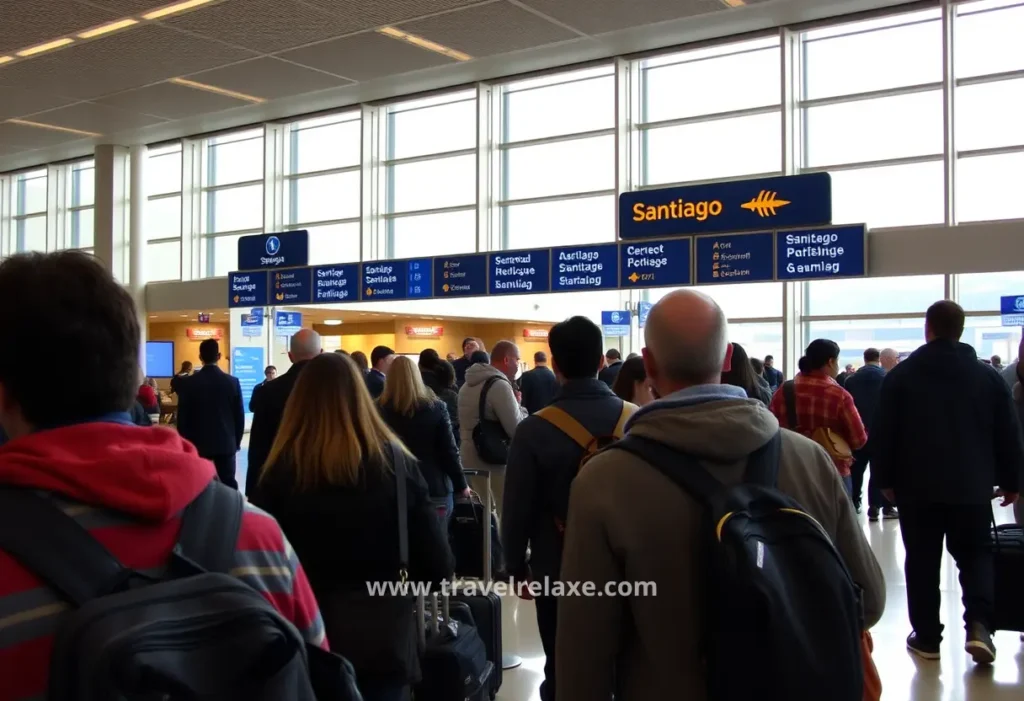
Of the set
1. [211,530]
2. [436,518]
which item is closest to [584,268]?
[436,518]

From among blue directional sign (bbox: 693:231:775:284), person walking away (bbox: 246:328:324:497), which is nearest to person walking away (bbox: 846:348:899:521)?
blue directional sign (bbox: 693:231:775:284)

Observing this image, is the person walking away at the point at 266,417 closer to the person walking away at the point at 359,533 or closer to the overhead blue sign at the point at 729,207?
the person walking away at the point at 359,533

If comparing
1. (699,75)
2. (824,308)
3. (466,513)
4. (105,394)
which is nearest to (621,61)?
(699,75)

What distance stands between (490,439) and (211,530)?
5.04m

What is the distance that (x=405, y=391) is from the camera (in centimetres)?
508

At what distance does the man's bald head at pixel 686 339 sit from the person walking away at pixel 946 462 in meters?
3.15

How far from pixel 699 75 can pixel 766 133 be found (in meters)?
1.26

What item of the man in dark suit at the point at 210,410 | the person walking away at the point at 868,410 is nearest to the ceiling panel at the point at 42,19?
the man in dark suit at the point at 210,410

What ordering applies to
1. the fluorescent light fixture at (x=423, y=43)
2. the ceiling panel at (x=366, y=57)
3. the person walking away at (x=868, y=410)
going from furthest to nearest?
the ceiling panel at (x=366, y=57) < the fluorescent light fixture at (x=423, y=43) < the person walking away at (x=868, y=410)

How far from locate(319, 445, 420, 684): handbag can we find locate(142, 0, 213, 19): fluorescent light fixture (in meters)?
7.97

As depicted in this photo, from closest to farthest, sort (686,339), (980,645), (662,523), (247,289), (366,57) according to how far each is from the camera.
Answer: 1. (662,523)
2. (686,339)
3. (980,645)
4. (366,57)
5. (247,289)

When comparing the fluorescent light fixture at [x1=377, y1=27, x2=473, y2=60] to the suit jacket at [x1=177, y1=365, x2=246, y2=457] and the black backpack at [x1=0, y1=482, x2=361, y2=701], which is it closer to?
the suit jacket at [x1=177, y1=365, x2=246, y2=457]

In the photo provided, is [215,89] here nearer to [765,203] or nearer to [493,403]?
[765,203]

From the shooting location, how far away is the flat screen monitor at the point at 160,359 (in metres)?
21.5
